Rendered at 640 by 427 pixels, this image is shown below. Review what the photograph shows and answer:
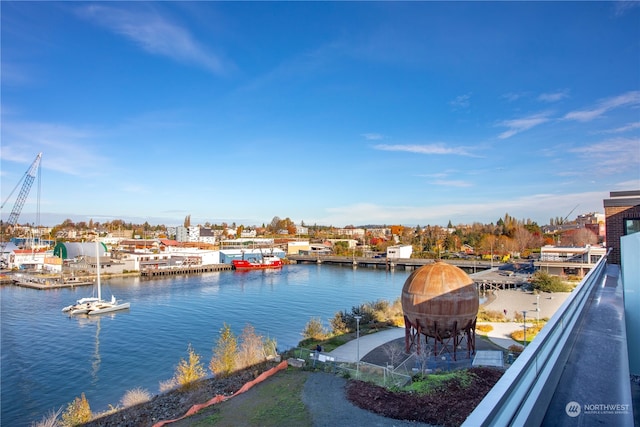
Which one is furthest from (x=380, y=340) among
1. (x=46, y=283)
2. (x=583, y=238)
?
(x=583, y=238)

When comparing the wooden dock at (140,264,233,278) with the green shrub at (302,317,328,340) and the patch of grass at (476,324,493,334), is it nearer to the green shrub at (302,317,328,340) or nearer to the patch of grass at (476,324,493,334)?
the green shrub at (302,317,328,340)

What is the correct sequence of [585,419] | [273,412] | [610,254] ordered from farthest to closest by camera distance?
[610,254], [273,412], [585,419]

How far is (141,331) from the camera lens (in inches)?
1271

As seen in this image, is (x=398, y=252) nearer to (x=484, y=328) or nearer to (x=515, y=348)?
(x=484, y=328)

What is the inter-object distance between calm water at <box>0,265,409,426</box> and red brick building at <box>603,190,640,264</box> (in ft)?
67.1

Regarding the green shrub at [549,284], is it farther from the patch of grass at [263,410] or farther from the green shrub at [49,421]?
the green shrub at [49,421]

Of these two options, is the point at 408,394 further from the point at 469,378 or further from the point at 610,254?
the point at 610,254

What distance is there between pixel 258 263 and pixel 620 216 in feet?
235

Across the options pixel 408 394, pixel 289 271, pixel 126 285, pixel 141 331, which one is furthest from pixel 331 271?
pixel 408 394

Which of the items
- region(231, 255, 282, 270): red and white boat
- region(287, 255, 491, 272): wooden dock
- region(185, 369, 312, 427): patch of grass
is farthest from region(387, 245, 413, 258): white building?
region(185, 369, 312, 427): patch of grass

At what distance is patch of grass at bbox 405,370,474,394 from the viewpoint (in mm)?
15344

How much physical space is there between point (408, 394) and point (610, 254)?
967 centimetres

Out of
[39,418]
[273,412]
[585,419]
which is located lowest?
[39,418]

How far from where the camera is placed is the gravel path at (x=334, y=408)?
13.1m
